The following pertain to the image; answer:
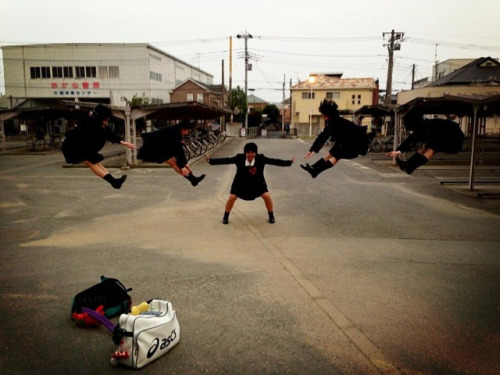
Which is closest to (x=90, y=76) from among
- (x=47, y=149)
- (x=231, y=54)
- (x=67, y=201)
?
(x=231, y=54)

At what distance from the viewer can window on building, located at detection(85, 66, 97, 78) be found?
48.8 m

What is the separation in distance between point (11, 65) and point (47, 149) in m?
28.0

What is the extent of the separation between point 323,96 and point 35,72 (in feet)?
121

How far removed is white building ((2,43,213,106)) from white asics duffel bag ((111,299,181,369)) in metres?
46.8

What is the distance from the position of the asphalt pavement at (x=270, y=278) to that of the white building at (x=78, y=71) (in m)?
40.5

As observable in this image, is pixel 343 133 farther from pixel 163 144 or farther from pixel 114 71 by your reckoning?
pixel 114 71

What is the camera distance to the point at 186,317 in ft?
14.6

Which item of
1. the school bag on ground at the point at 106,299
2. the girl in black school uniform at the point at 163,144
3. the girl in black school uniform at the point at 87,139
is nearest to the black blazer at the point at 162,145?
the girl in black school uniform at the point at 163,144

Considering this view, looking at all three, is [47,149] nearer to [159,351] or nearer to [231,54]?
[231,54]

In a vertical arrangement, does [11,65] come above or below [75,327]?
above

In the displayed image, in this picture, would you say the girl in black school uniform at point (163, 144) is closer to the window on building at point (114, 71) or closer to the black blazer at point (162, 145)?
the black blazer at point (162, 145)

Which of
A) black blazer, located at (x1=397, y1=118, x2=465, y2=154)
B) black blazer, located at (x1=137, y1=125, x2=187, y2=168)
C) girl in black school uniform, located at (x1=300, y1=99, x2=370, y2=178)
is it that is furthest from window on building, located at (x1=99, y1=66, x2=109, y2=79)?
black blazer, located at (x1=397, y1=118, x2=465, y2=154)

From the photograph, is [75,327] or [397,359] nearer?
[397,359]

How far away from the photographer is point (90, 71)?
160 ft
